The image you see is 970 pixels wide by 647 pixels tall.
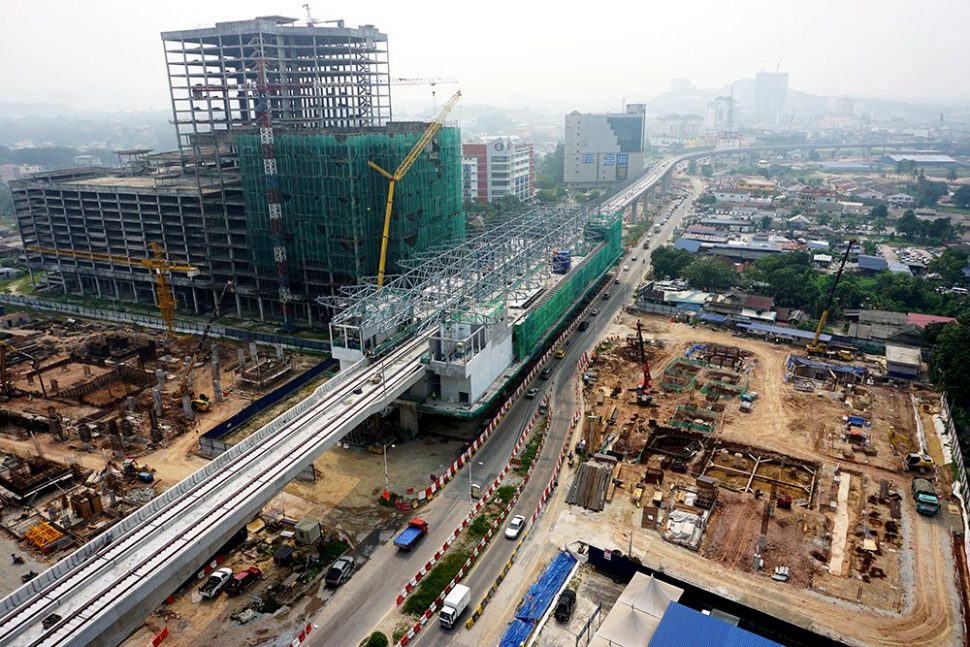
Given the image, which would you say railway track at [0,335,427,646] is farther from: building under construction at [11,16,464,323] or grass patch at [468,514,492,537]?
building under construction at [11,16,464,323]

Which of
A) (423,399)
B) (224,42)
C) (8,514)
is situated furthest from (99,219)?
(423,399)

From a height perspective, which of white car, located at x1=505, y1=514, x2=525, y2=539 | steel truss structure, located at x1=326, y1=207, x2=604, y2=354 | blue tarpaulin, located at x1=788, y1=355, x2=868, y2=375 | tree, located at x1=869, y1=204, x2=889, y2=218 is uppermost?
steel truss structure, located at x1=326, y1=207, x2=604, y2=354

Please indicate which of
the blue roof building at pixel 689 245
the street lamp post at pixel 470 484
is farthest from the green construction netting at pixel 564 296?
the blue roof building at pixel 689 245

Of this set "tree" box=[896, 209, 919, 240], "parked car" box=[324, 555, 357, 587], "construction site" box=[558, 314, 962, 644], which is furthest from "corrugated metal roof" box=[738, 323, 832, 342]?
"tree" box=[896, 209, 919, 240]

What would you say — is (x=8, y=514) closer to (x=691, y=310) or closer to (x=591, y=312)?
(x=591, y=312)

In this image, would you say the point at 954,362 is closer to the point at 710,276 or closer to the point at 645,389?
the point at 645,389

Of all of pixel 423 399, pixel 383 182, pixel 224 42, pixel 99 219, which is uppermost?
pixel 224 42

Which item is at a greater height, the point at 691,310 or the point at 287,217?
the point at 287,217
